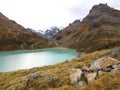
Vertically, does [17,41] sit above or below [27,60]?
above

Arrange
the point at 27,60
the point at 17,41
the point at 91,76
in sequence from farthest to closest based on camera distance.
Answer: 1. the point at 17,41
2. the point at 27,60
3. the point at 91,76

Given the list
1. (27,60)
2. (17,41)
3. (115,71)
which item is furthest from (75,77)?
(17,41)

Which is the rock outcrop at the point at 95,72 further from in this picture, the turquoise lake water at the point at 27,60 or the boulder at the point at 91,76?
the turquoise lake water at the point at 27,60

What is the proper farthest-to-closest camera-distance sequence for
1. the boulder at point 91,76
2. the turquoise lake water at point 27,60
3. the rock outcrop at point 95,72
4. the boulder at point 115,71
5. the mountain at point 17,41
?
the mountain at point 17,41, the turquoise lake water at point 27,60, the boulder at point 115,71, the rock outcrop at point 95,72, the boulder at point 91,76

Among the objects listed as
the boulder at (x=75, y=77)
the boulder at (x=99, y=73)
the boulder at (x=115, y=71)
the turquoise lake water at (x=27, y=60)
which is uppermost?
the boulder at (x=115, y=71)

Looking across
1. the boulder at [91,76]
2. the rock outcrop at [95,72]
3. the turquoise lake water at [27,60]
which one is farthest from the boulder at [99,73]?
the turquoise lake water at [27,60]

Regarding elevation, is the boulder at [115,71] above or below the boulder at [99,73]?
above

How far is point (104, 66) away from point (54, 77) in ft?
12.5

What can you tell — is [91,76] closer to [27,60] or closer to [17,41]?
[27,60]

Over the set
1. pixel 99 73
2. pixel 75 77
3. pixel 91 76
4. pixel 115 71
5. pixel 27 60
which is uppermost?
pixel 115 71

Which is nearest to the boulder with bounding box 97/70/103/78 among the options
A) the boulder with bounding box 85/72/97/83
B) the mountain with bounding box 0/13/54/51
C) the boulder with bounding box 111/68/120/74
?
the boulder with bounding box 85/72/97/83

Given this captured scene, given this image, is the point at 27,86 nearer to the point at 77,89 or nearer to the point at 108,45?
the point at 77,89

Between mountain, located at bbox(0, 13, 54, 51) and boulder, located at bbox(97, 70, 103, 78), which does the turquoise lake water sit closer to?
boulder, located at bbox(97, 70, 103, 78)

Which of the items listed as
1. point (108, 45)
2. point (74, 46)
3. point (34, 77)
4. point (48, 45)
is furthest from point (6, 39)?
point (34, 77)
